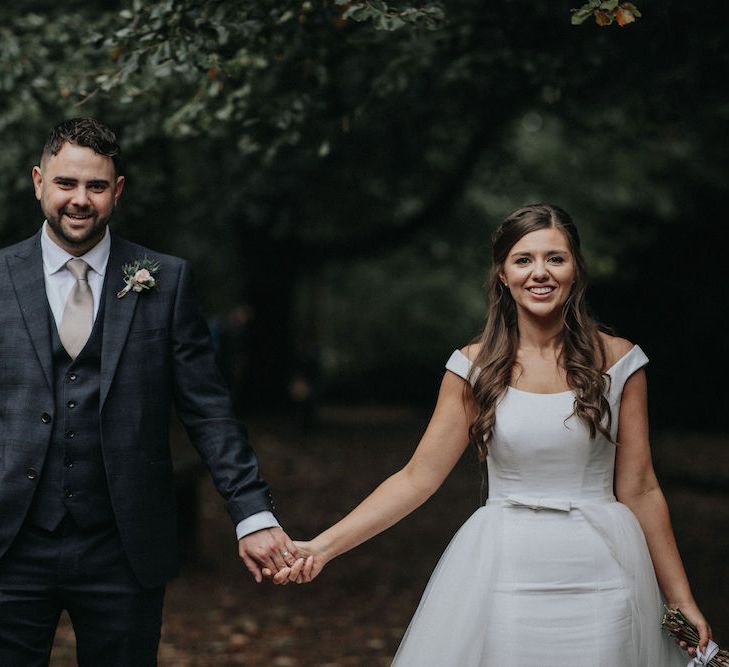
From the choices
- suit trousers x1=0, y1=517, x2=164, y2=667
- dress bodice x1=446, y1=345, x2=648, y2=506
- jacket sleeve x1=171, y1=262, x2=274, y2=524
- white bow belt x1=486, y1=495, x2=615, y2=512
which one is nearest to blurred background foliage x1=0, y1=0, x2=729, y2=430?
jacket sleeve x1=171, y1=262, x2=274, y2=524

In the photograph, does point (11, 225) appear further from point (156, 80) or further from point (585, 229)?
point (585, 229)

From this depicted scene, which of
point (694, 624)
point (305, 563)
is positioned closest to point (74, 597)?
point (305, 563)

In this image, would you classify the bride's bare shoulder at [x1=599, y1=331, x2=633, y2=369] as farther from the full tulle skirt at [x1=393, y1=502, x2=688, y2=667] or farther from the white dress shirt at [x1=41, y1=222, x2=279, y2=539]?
the white dress shirt at [x1=41, y1=222, x2=279, y2=539]

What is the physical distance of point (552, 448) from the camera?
3.58 m

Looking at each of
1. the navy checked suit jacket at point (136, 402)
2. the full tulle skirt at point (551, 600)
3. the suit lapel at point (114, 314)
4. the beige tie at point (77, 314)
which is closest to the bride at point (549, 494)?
the full tulle skirt at point (551, 600)

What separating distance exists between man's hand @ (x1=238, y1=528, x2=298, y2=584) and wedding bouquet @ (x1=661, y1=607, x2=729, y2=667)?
1.27m

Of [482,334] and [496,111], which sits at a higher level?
[496,111]

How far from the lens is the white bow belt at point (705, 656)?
11.7ft

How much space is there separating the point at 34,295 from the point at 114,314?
26 centimetres

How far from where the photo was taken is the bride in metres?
3.50

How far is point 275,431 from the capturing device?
1847cm

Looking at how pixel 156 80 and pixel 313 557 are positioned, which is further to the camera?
pixel 156 80

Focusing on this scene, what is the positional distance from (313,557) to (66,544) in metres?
0.89

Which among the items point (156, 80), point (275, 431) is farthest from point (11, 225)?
point (275, 431)
